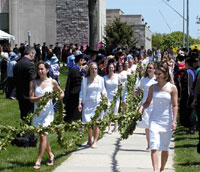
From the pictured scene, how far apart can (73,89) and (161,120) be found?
18.4 feet

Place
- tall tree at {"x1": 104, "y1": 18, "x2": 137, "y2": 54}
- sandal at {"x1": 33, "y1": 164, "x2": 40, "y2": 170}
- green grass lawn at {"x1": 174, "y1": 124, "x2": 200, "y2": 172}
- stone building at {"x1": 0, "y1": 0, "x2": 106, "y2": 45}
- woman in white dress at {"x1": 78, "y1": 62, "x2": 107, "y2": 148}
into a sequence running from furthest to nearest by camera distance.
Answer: stone building at {"x1": 0, "y1": 0, "x2": 106, "y2": 45}, tall tree at {"x1": 104, "y1": 18, "x2": 137, "y2": 54}, woman in white dress at {"x1": 78, "y1": 62, "x2": 107, "y2": 148}, green grass lawn at {"x1": 174, "y1": 124, "x2": 200, "y2": 172}, sandal at {"x1": 33, "y1": 164, "x2": 40, "y2": 170}

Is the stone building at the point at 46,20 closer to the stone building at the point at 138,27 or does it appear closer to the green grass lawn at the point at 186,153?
the stone building at the point at 138,27

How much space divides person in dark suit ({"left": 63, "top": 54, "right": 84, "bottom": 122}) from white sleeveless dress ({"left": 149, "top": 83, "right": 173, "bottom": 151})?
17.0 ft

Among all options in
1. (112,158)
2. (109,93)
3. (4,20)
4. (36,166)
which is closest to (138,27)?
(4,20)

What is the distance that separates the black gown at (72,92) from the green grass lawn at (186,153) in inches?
103

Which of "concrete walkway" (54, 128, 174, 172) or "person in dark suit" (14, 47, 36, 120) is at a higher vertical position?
"person in dark suit" (14, 47, 36, 120)

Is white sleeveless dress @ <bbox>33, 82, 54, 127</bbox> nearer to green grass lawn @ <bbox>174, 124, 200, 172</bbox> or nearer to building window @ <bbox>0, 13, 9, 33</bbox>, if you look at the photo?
green grass lawn @ <bbox>174, 124, 200, 172</bbox>

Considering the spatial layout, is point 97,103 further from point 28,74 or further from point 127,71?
point 127,71

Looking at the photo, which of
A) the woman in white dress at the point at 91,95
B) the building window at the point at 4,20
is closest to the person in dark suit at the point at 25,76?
the woman in white dress at the point at 91,95

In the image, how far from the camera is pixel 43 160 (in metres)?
9.78

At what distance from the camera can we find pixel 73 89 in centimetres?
1382

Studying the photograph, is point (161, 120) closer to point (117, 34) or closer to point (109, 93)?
point (109, 93)

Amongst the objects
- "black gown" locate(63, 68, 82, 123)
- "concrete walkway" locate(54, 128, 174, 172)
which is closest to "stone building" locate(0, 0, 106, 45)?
"black gown" locate(63, 68, 82, 123)

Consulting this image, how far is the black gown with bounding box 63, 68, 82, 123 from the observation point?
13664mm
